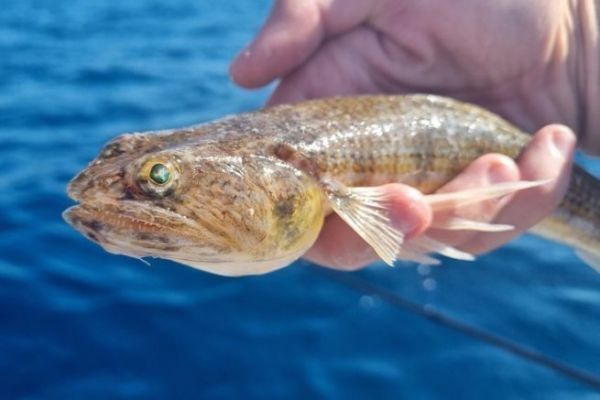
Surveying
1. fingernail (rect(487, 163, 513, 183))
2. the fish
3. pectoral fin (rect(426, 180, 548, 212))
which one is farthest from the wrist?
pectoral fin (rect(426, 180, 548, 212))

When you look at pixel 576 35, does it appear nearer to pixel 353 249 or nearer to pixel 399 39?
pixel 399 39

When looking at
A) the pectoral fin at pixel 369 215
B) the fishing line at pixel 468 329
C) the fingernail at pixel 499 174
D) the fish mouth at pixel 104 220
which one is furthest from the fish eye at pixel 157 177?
the fishing line at pixel 468 329

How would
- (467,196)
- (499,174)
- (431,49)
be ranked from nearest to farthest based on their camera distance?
1. (467,196)
2. (499,174)
3. (431,49)

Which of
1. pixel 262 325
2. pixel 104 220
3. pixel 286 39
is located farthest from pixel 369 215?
pixel 262 325

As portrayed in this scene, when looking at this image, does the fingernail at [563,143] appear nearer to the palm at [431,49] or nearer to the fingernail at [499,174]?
the fingernail at [499,174]

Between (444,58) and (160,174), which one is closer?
(160,174)

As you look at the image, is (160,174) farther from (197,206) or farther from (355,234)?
(355,234)

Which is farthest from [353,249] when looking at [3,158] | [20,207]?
[3,158]

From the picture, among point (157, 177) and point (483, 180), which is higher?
point (157, 177)
